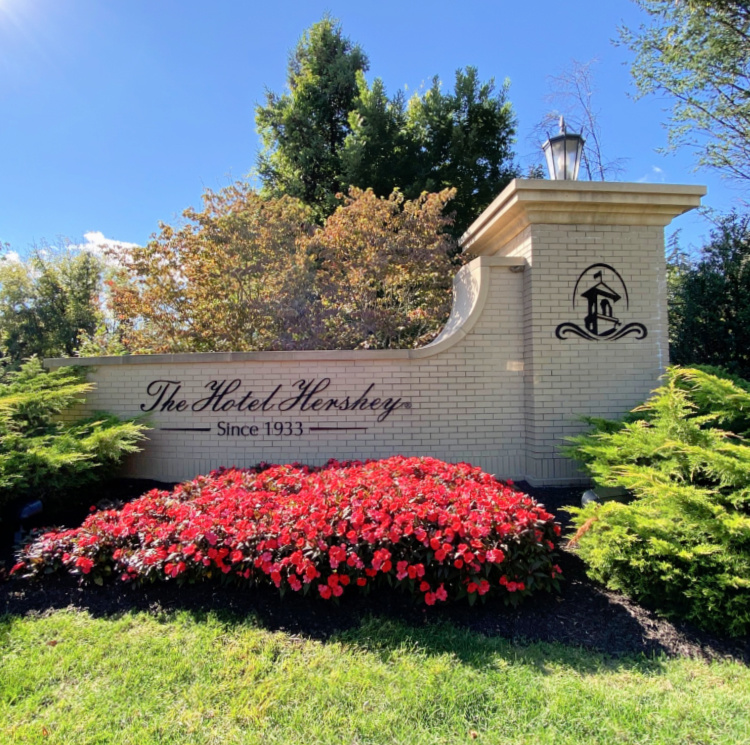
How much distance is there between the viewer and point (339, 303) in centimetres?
938

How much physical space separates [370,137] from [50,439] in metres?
12.2

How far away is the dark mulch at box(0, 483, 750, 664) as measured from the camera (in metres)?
2.96

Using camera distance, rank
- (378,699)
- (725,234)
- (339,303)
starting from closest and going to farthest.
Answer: (378,699), (725,234), (339,303)

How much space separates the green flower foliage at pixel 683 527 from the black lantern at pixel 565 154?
336cm

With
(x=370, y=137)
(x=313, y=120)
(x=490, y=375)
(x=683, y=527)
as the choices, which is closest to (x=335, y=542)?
(x=683, y=527)

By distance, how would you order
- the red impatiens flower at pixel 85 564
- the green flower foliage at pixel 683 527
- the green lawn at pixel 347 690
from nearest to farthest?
the green lawn at pixel 347 690
the green flower foliage at pixel 683 527
the red impatiens flower at pixel 85 564

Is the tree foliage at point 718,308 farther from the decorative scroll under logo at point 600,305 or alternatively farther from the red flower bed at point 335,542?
the red flower bed at point 335,542

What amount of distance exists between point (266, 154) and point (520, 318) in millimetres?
13184

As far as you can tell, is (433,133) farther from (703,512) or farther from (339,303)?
(703,512)

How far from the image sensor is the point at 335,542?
3.39 meters

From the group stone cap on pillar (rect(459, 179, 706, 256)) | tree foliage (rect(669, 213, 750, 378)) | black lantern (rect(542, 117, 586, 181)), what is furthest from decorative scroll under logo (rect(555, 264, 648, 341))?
tree foliage (rect(669, 213, 750, 378))

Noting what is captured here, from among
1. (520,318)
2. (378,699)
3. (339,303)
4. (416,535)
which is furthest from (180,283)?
(378,699)

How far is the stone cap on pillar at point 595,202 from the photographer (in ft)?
19.2

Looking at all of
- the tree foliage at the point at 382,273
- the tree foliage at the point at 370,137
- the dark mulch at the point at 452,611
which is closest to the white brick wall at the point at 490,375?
the dark mulch at the point at 452,611
